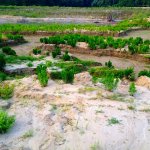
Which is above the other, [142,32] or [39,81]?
[39,81]

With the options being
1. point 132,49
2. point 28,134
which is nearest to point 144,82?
point 28,134

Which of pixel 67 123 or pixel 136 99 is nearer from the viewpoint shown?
pixel 67 123

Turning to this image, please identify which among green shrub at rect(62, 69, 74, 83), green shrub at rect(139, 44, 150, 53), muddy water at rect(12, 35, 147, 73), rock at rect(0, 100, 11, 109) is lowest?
muddy water at rect(12, 35, 147, 73)

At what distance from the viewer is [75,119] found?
375 inches

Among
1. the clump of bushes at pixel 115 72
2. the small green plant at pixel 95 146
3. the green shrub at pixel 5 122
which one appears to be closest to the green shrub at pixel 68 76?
the green shrub at pixel 5 122

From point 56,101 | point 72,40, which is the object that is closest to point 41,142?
point 56,101

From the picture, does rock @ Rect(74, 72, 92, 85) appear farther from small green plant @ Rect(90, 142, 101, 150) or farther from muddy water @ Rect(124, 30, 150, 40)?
muddy water @ Rect(124, 30, 150, 40)

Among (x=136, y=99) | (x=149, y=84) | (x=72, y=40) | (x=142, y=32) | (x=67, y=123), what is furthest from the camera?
(x=142, y=32)

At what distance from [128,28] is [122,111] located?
2317cm

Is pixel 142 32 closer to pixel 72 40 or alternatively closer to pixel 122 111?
pixel 72 40

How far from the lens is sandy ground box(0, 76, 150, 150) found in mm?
8648

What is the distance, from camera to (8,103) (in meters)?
10.5

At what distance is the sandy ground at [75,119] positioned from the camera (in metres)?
8.65

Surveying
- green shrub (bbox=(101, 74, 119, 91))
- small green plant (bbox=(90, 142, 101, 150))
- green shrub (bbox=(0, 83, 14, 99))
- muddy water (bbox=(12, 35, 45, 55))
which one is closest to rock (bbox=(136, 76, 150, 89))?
green shrub (bbox=(101, 74, 119, 91))
